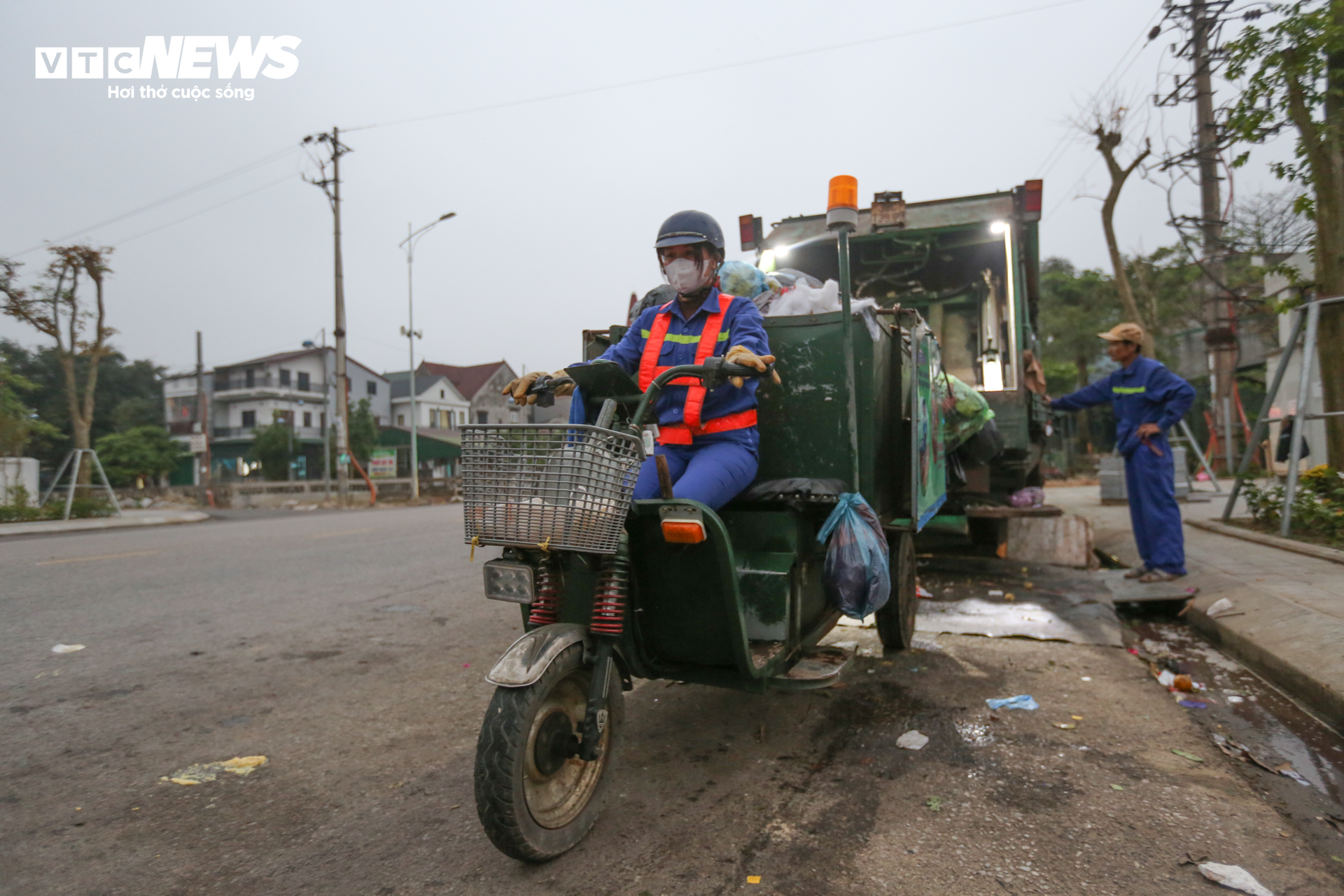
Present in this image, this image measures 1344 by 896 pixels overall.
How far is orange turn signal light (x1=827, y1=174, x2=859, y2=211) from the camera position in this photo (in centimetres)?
299

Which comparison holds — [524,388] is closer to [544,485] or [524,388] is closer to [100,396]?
[544,485]

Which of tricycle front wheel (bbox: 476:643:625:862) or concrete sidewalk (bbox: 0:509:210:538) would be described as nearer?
tricycle front wheel (bbox: 476:643:625:862)

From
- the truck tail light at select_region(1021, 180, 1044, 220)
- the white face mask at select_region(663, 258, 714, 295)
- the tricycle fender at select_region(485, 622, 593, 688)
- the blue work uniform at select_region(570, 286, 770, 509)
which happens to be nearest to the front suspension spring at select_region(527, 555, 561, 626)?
the tricycle fender at select_region(485, 622, 593, 688)

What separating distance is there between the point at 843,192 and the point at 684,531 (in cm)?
148

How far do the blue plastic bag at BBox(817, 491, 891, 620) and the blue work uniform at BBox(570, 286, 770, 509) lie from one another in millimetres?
407

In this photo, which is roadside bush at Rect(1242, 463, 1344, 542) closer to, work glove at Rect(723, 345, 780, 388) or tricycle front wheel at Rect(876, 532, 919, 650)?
tricycle front wheel at Rect(876, 532, 919, 650)

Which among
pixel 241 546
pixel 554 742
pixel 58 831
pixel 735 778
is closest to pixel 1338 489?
pixel 735 778

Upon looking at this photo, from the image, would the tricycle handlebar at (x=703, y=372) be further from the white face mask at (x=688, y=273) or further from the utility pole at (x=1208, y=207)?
the utility pole at (x=1208, y=207)

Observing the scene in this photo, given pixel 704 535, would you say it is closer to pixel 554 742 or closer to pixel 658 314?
pixel 554 742

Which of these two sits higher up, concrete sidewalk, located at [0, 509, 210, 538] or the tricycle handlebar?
the tricycle handlebar

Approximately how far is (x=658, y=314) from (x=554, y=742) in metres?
1.78

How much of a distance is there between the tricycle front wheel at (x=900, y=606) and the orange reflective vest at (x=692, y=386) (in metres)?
1.59

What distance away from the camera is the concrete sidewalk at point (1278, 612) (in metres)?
3.56

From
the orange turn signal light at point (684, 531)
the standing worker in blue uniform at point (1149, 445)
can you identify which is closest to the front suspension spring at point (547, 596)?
the orange turn signal light at point (684, 531)
